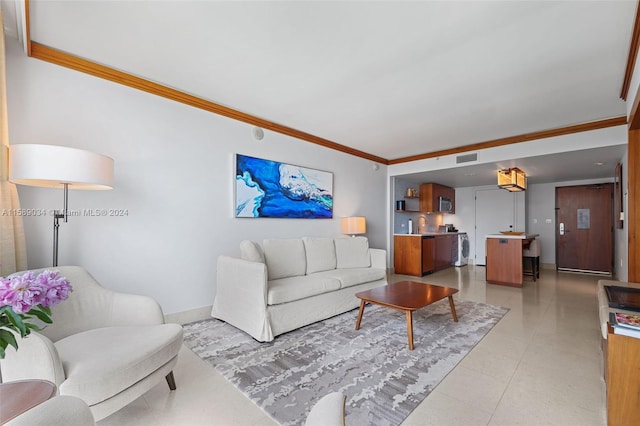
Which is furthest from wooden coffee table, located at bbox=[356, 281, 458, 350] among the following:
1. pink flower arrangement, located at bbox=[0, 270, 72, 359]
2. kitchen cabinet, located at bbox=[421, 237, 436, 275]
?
kitchen cabinet, located at bbox=[421, 237, 436, 275]

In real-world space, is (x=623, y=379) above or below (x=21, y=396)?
below

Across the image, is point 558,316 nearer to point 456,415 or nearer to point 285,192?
point 456,415

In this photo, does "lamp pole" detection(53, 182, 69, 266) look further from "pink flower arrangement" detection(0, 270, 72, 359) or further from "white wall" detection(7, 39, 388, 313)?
"pink flower arrangement" detection(0, 270, 72, 359)

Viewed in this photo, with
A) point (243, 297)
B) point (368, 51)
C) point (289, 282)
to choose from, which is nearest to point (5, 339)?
point (243, 297)

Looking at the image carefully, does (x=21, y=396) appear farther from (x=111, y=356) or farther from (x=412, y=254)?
(x=412, y=254)

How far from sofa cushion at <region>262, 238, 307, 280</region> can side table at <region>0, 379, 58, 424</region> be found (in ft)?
7.52

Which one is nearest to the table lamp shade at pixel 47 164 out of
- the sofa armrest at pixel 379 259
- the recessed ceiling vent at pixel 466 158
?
the sofa armrest at pixel 379 259

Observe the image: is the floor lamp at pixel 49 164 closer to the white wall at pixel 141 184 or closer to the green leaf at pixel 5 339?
the white wall at pixel 141 184

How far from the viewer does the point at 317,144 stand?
4.54 meters

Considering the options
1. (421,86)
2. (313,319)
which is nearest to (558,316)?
(313,319)

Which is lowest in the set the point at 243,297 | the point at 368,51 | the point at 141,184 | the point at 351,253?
the point at 243,297

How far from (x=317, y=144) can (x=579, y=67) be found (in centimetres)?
313

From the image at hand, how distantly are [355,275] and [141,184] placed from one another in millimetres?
2591

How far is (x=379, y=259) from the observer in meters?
4.05
